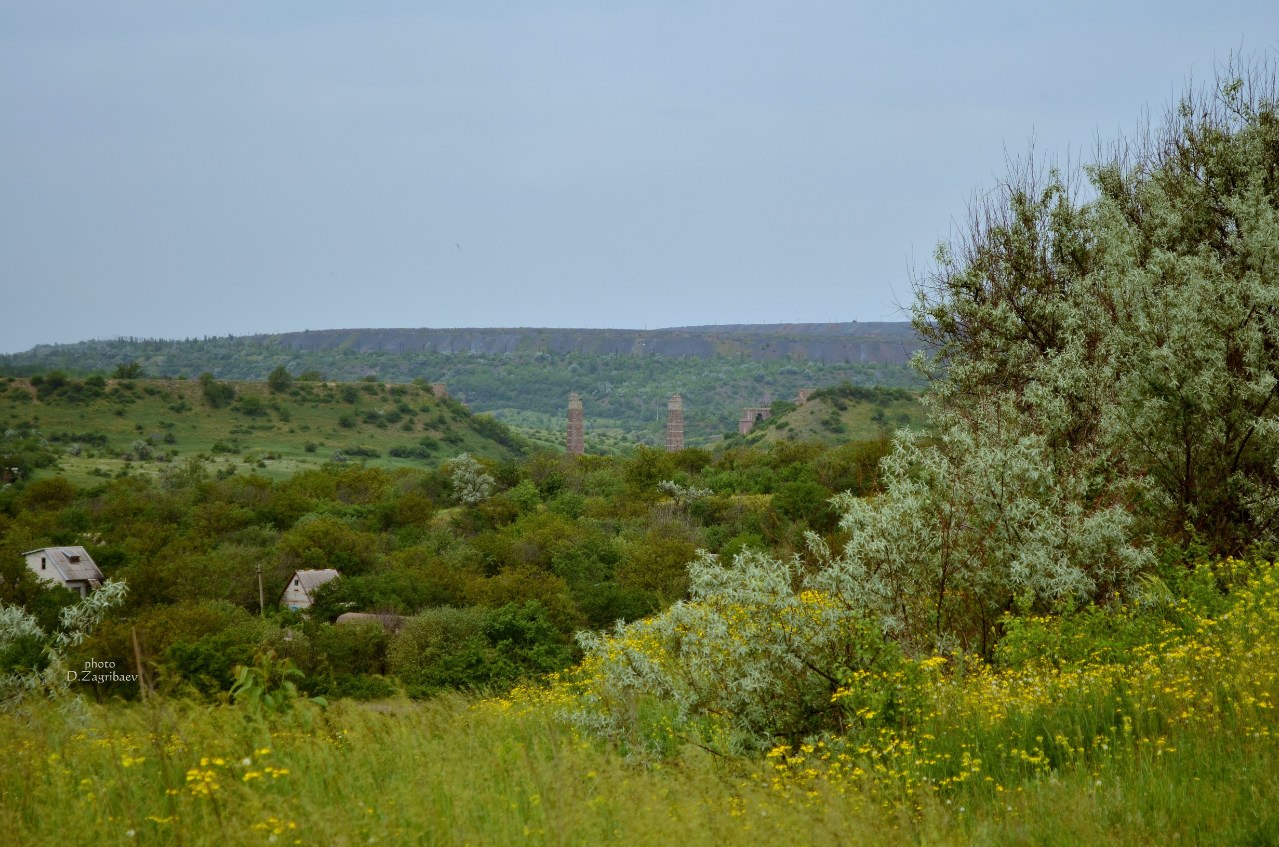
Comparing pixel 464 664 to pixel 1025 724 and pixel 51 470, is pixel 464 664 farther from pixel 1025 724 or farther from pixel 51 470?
pixel 51 470

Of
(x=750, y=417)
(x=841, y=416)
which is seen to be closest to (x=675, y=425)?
(x=750, y=417)

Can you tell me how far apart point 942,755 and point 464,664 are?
74.6ft

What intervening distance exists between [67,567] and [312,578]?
948 centimetres

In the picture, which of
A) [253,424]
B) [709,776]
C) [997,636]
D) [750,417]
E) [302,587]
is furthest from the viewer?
[750,417]

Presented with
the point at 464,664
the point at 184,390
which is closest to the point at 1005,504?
the point at 464,664

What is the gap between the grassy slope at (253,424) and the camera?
82125 mm

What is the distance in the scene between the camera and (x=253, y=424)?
323 feet

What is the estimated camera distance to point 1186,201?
46.2 ft

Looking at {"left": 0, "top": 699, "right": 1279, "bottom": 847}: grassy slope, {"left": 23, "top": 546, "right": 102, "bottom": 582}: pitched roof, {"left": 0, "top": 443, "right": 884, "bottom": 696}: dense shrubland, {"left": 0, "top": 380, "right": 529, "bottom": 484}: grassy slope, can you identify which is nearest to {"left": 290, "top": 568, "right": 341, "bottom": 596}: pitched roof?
{"left": 0, "top": 443, "right": 884, "bottom": 696}: dense shrubland

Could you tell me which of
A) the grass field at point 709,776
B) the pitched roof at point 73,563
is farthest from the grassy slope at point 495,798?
the pitched roof at point 73,563

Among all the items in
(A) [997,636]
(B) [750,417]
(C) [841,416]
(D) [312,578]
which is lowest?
(B) [750,417]

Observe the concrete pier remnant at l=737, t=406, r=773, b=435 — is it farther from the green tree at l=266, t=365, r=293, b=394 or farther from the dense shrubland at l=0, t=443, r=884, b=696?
the dense shrubland at l=0, t=443, r=884, b=696

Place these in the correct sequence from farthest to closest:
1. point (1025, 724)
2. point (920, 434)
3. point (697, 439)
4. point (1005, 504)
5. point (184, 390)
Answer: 1. point (697, 439)
2. point (184, 390)
3. point (920, 434)
4. point (1005, 504)
5. point (1025, 724)

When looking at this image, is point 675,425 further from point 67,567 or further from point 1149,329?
point 1149,329
